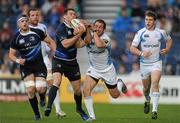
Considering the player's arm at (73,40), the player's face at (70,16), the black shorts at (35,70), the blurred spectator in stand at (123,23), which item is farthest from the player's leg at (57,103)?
the blurred spectator in stand at (123,23)

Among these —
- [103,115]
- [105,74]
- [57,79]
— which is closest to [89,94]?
[105,74]

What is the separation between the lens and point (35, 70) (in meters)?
18.6

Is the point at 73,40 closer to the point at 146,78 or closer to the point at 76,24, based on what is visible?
the point at 76,24

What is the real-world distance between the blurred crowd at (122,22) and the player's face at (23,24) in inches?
417

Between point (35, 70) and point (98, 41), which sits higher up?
point (98, 41)

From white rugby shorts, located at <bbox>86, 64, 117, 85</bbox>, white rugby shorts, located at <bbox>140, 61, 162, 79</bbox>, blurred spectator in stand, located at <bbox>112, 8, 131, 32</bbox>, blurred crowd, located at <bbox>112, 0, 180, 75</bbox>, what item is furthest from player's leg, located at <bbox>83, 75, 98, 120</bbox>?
blurred spectator in stand, located at <bbox>112, 8, 131, 32</bbox>

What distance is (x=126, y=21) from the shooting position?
31.5 m

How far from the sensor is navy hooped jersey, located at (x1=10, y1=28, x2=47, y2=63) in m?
18.4

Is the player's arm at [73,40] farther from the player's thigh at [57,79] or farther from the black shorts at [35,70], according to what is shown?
the black shorts at [35,70]

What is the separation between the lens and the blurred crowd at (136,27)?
29.9 meters

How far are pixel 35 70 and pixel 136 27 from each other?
13366mm

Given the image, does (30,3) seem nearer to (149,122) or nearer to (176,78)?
(176,78)

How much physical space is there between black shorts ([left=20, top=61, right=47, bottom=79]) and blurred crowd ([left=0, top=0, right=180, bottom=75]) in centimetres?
1047

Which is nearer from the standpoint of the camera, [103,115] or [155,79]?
[155,79]
